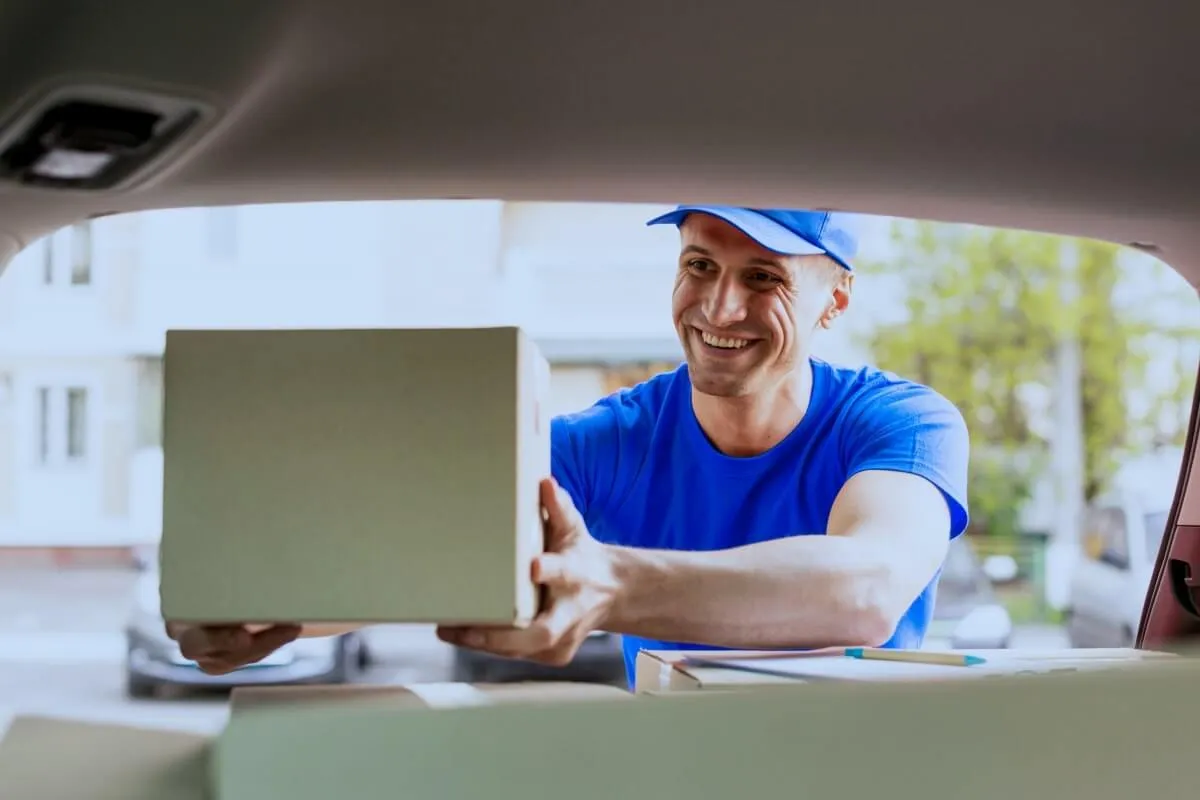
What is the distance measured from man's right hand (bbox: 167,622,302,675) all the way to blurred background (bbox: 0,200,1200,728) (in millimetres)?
10568

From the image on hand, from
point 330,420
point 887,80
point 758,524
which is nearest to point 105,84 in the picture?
point 330,420

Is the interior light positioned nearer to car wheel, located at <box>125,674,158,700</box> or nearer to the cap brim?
the cap brim

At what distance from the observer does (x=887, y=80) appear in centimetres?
157

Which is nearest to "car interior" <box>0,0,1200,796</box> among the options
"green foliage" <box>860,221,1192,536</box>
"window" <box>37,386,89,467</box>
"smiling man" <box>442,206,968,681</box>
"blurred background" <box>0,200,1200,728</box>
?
"smiling man" <box>442,206,968,681</box>

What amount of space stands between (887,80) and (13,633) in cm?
1155

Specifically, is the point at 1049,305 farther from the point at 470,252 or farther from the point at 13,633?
the point at 13,633

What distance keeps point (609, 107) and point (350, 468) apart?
2.28 feet

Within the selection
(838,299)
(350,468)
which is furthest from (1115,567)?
(350,468)

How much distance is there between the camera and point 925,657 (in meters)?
1.37

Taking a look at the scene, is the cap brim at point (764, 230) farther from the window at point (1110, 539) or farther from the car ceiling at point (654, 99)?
the window at point (1110, 539)

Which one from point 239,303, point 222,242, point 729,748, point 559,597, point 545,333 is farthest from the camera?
point 222,242

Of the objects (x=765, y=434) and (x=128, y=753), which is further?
(x=765, y=434)

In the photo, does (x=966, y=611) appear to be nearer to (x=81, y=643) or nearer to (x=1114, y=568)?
(x=1114, y=568)

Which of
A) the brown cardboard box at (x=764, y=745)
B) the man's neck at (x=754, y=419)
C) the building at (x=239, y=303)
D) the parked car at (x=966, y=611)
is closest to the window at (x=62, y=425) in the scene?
the building at (x=239, y=303)
